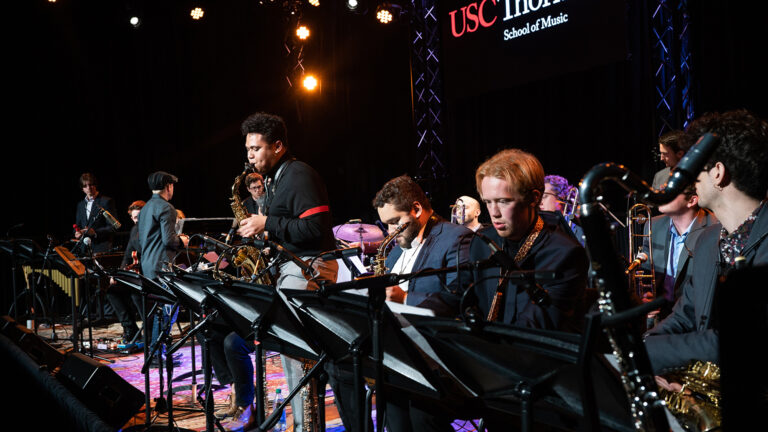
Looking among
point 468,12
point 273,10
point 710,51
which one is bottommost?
point 710,51

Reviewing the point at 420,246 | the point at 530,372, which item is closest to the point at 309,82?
the point at 420,246

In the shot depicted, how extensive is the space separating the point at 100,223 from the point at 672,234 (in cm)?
834

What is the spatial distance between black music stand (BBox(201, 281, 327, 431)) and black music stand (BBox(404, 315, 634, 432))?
2.69 ft

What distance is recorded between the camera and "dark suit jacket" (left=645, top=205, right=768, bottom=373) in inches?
79.4

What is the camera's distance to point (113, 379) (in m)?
3.78

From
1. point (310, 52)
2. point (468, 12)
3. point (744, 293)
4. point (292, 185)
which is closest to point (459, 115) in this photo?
point (468, 12)

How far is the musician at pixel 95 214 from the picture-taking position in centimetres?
911

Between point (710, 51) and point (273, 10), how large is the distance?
7.48 metres

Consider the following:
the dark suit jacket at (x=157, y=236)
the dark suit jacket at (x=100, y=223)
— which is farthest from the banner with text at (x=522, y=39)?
the dark suit jacket at (x=100, y=223)

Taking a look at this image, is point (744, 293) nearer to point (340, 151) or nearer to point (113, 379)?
point (113, 379)

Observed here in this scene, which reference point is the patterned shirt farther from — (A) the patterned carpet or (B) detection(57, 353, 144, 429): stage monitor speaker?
(B) detection(57, 353, 144, 429): stage monitor speaker

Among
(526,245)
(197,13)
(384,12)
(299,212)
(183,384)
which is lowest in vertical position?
(183,384)

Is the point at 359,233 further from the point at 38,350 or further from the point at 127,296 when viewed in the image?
the point at 38,350

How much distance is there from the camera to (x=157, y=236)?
6.57 metres
